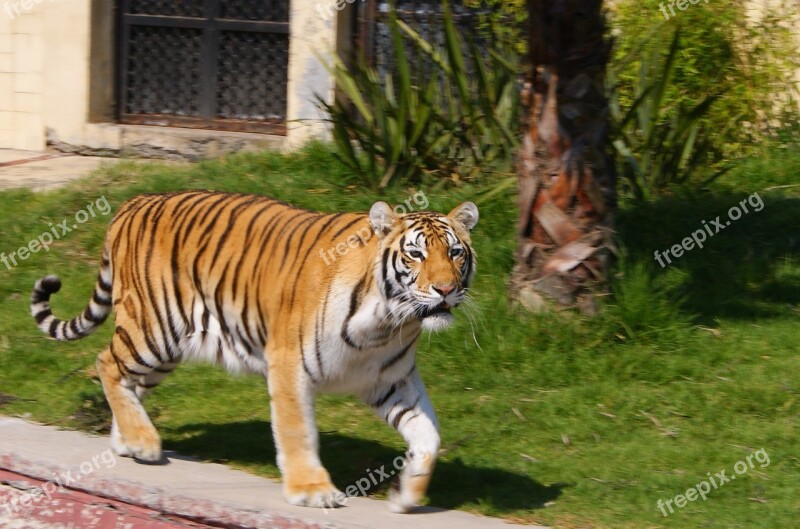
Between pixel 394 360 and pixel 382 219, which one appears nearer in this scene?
pixel 382 219

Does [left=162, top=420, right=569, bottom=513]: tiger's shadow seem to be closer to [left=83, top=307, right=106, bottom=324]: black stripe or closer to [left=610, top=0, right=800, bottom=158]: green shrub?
[left=83, top=307, right=106, bottom=324]: black stripe

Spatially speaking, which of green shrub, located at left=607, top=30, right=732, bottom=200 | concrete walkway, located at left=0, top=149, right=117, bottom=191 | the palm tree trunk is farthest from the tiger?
concrete walkway, located at left=0, top=149, right=117, bottom=191

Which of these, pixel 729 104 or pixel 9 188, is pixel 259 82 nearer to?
pixel 9 188

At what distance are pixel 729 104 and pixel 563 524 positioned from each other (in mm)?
5488

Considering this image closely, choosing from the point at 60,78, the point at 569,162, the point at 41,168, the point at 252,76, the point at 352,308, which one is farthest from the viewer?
the point at 252,76

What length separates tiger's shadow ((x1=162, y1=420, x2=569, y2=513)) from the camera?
5254 mm

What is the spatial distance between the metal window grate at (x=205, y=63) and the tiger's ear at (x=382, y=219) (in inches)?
253

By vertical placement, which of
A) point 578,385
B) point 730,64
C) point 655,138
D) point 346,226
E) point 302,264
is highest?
point 730,64

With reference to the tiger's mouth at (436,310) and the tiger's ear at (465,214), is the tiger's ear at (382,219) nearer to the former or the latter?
the tiger's ear at (465,214)

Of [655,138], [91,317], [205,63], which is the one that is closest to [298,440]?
[91,317]

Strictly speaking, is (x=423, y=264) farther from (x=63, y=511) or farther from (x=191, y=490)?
(x=63, y=511)

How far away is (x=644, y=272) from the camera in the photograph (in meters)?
7.09

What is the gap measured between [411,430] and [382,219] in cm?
91

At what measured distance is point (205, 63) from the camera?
11516 millimetres
